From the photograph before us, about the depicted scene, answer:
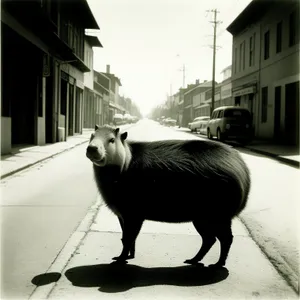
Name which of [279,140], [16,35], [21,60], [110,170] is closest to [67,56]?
[21,60]

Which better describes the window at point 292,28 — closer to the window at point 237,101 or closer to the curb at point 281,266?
the window at point 237,101

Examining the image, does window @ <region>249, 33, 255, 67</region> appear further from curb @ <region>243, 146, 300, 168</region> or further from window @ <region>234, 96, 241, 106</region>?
curb @ <region>243, 146, 300, 168</region>

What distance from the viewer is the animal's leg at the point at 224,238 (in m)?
3.70

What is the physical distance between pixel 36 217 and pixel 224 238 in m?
3.22

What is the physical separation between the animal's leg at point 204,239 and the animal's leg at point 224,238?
0.43 ft

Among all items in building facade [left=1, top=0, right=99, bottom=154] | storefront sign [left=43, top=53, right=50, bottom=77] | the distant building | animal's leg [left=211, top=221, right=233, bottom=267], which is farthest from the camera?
the distant building

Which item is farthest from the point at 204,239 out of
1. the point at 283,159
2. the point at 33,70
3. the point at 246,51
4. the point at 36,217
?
the point at 246,51

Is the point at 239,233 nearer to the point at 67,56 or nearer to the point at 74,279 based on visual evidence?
the point at 74,279

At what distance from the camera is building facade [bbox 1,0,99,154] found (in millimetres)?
14172

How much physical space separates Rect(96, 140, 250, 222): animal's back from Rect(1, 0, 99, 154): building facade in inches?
425

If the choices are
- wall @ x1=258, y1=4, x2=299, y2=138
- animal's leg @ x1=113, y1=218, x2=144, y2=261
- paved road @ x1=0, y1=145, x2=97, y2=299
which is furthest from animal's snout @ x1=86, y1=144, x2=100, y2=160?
wall @ x1=258, y1=4, x2=299, y2=138

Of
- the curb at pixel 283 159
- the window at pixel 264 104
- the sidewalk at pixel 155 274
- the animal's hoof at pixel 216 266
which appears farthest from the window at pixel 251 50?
the animal's hoof at pixel 216 266

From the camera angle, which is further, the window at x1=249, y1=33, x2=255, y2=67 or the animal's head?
the window at x1=249, y1=33, x2=255, y2=67

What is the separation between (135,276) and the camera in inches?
143
